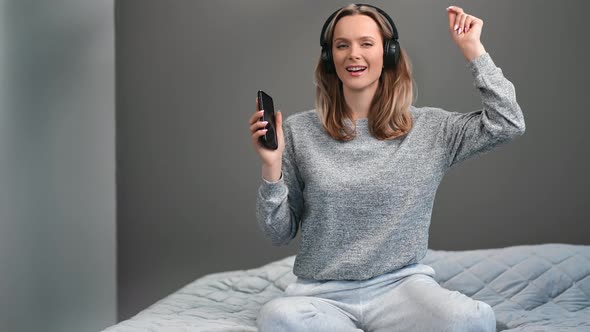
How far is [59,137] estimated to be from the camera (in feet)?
9.14

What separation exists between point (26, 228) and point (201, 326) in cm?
100

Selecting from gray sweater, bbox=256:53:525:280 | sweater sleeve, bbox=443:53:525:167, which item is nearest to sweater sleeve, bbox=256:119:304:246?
gray sweater, bbox=256:53:525:280

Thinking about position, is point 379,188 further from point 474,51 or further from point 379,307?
point 474,51

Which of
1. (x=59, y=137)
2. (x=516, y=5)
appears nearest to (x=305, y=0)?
(x=516, y=5)

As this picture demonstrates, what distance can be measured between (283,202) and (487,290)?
82cm

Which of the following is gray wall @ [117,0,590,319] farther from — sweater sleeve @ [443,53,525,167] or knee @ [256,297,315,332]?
knee @ [256,297,315,332]

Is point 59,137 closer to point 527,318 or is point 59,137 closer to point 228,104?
point 228,104

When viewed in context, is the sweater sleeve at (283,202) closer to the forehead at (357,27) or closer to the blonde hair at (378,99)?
the blonde hair at (378,99)

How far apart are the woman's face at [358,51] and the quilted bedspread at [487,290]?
2.18ft

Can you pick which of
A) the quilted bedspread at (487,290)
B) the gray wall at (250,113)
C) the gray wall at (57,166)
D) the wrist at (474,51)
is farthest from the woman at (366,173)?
the gray wall at (250,113)

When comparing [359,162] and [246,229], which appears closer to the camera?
[359,162]

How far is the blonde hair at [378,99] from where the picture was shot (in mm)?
1797

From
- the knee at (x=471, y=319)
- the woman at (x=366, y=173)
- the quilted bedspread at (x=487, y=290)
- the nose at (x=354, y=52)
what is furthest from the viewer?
the quilted bedspread at (x=487, y=290)

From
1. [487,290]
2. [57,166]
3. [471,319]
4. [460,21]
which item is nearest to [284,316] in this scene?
[471,319]
